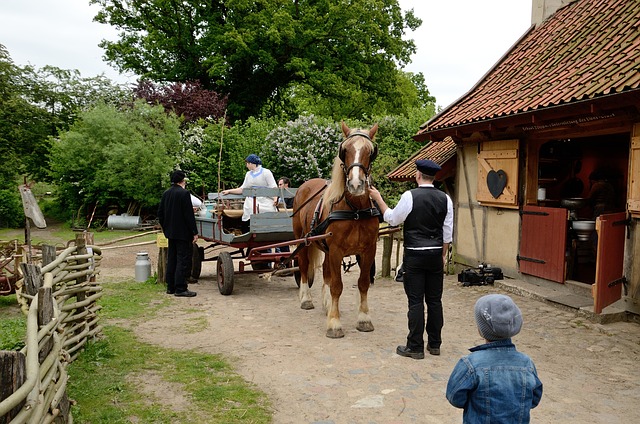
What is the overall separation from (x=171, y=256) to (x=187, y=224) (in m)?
0.60

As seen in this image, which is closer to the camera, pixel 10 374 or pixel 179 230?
pixel 10 374

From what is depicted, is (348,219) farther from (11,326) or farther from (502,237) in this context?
(502,237)

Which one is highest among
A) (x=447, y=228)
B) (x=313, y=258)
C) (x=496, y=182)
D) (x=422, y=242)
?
(x=496, y=182)

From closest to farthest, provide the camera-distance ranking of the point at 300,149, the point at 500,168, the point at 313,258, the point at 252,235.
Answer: the point at 313,258, the point at 252,235, the point at 500,168, the point at 300,149

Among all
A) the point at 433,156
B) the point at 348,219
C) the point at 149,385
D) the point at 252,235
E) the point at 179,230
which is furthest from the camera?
the point at 433,156

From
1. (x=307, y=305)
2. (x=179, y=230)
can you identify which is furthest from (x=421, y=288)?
(x=179, y=230)

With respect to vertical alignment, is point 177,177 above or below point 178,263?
above

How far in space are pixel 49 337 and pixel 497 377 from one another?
2.62 meters

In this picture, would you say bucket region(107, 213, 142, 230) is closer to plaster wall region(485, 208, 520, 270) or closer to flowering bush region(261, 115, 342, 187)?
flowering bush region(261, 115, 342, 187)

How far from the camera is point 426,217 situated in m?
5.02

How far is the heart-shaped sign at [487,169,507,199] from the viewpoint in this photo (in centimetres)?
884

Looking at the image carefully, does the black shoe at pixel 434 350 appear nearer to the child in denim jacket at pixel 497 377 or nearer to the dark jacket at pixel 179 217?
the child in denim jacket at pixel 497 377

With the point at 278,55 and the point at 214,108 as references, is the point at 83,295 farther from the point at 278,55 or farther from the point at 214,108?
the point at 278,55

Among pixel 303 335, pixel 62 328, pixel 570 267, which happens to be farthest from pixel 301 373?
pixel 570 267
